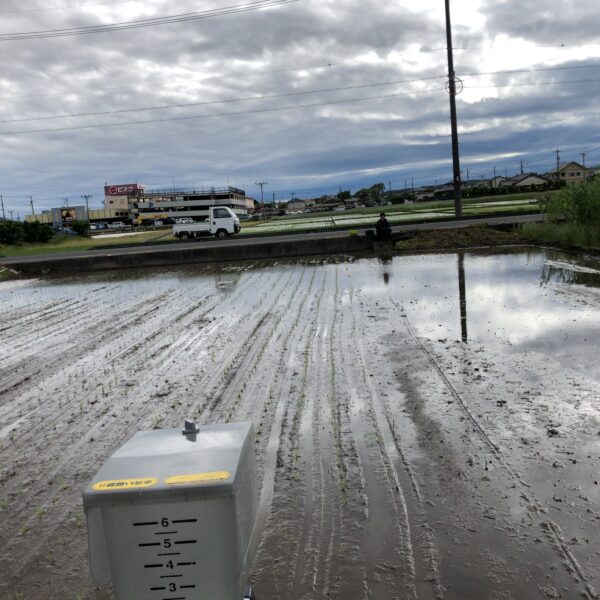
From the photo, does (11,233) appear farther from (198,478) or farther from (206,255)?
(198,478)

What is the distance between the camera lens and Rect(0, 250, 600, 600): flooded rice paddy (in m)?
3.30

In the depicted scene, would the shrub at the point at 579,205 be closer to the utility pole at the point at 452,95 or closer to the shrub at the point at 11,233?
the utility pole at the point at 452,95

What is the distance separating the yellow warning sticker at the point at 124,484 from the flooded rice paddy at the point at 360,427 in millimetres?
1433

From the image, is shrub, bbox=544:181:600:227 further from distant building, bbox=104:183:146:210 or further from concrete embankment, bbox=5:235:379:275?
distant building, bbox=104:183:146:210

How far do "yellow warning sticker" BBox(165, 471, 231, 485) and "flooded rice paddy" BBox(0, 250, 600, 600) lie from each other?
140 cm

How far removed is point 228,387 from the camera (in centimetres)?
Result: 686

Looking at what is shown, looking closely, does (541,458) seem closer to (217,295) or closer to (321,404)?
(321,404)

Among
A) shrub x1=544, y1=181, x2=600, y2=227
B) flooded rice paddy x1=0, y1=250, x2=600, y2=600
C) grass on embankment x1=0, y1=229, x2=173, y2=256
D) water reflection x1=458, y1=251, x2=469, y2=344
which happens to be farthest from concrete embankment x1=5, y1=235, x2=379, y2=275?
grass on embankment x1=0, y1=229, x2=173, y2=256

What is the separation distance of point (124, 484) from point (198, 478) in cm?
27

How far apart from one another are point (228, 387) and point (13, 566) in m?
3.50

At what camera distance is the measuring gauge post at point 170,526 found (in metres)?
2.04

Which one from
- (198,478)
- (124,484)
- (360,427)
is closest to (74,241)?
(360,427)

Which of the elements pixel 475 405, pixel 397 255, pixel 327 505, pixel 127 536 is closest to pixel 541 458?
pixel 475 405

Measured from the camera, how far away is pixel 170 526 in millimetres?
2088
